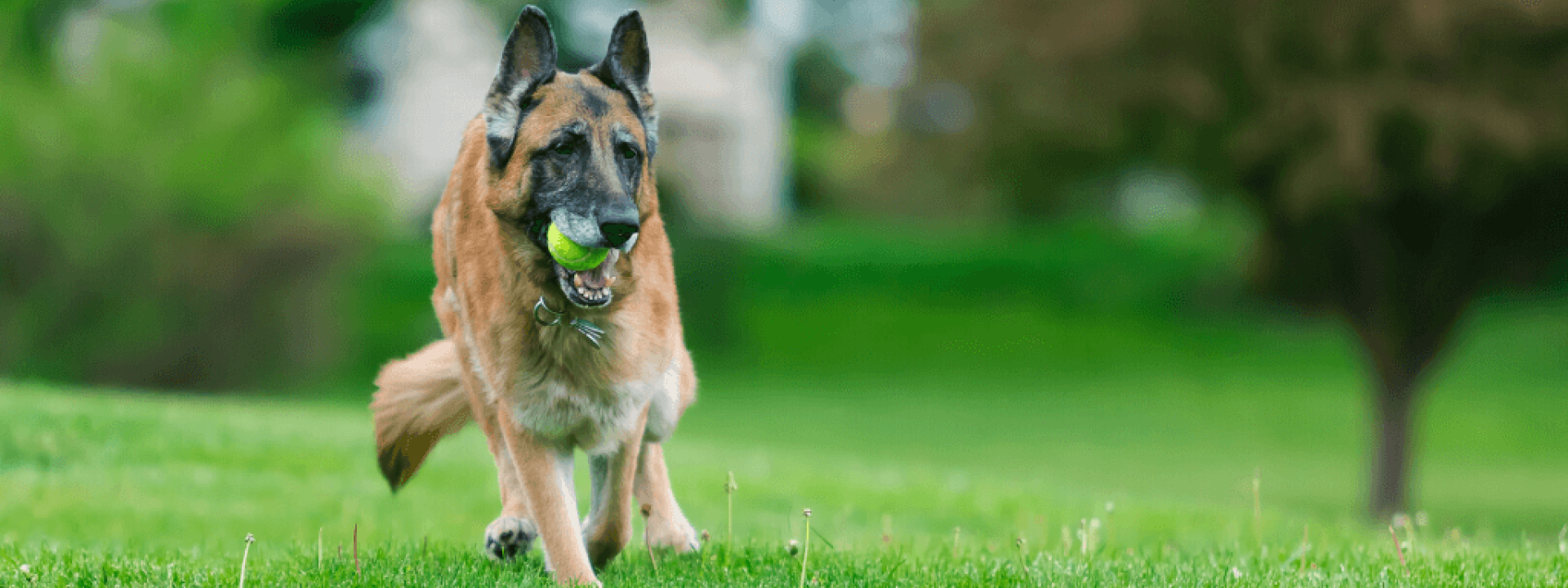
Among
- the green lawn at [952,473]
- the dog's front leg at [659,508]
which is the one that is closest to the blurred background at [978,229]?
the green lawn at [952,473]

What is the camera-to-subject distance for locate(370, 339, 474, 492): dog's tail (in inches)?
207

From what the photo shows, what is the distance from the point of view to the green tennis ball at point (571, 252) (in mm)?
3957

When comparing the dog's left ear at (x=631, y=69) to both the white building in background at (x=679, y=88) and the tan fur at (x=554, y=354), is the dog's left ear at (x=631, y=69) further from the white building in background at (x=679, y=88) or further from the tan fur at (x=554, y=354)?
the white building in background at (x=679, y=88)

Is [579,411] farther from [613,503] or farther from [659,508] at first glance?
[659,508]

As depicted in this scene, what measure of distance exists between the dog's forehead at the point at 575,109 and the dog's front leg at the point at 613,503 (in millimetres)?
1074

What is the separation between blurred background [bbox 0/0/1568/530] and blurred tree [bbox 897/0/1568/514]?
4 centimetres

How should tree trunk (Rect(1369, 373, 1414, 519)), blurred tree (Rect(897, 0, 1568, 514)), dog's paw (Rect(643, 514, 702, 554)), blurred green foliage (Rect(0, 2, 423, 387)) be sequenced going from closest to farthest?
dog's paw (Rect(643, 514, 702, 554)) < blurred tree (Rect(897, 0, 1568, 514)) < tree trunk (Rect(1369, 373, 1414, 519)) < blurred green foliage (Rect(0, 2, 423, 387))

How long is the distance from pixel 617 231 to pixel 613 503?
130 cm

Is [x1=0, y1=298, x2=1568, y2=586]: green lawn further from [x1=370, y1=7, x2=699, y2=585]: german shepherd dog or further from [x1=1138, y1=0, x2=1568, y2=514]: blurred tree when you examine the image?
[x1=1138, y1=0, x2=1568, y2=514]: blurred tree

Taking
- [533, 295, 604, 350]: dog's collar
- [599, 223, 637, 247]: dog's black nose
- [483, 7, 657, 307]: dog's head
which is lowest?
[533, 295, 604, 350]: dog's collar

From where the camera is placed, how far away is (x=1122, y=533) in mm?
8477

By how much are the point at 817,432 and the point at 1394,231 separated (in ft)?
38.3

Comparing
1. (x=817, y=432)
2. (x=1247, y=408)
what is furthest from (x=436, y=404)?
(x=1247, y=408)

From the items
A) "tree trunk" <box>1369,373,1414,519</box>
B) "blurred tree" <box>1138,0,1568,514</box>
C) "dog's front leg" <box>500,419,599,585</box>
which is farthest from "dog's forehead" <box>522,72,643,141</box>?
A: "tree trunk" <box>1369,373,1414,519</box>
